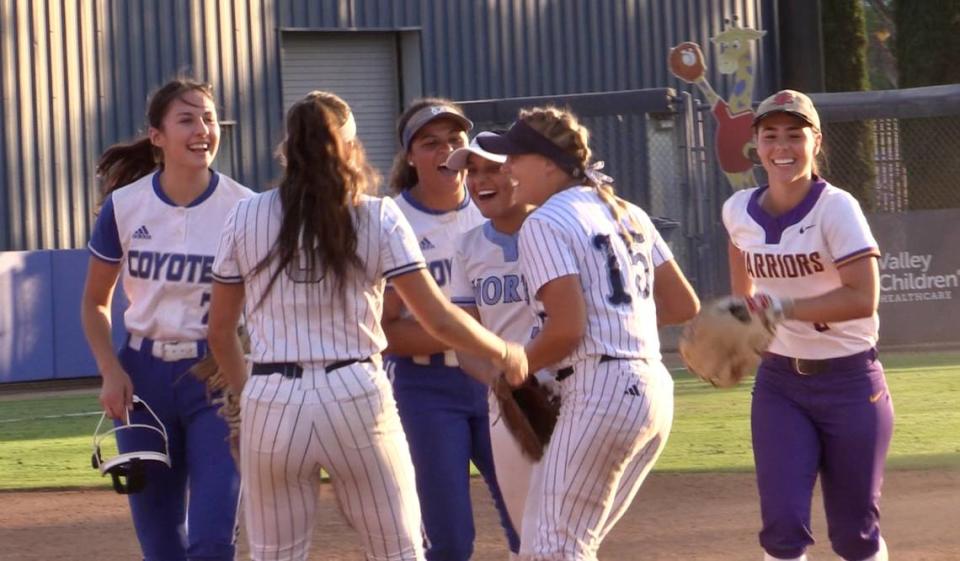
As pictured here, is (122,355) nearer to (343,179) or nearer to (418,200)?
(418,200)

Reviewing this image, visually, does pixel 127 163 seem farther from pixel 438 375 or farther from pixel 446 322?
pixel 446 322

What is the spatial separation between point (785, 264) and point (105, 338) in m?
2.36

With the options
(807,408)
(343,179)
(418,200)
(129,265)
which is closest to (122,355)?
(129,265)

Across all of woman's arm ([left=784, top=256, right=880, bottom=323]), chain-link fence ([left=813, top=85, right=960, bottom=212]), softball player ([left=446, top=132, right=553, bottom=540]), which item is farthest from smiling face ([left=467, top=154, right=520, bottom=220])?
chain-link fence ([left=813, top=85, right=960, bottom=212])

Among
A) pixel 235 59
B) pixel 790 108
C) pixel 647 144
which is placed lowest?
pixel 790 108

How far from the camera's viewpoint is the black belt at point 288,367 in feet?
13.4

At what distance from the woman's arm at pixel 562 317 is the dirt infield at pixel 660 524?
3.06 meters

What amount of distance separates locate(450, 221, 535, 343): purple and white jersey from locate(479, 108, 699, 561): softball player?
0.78 metres

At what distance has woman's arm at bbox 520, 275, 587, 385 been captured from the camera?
424 centimetres

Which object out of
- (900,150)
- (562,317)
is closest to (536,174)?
(562,317)

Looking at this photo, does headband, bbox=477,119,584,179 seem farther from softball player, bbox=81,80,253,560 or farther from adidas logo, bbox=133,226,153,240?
adidas logo, bbox=133,226,153,240

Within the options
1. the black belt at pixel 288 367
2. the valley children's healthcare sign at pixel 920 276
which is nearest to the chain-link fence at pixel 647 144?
the valley children's healthcare sign at pixel 920 276

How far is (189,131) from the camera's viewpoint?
5258 mm

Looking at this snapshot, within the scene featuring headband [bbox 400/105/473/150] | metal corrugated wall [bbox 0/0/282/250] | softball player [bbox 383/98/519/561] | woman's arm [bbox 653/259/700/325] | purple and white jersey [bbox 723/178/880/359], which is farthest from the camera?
metal corrugated wall [bbox 0/0/282/250]
